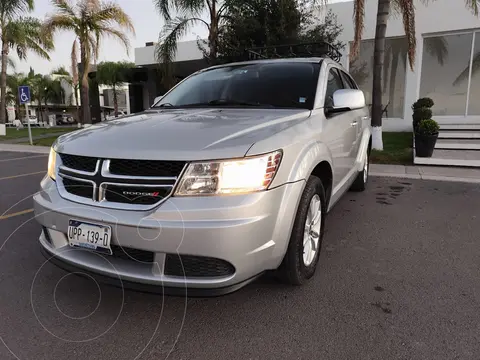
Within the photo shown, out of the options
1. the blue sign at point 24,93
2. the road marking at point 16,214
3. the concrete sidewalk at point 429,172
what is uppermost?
the blue sign at point 24,93

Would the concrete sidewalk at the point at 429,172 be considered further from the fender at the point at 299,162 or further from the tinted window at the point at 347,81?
the fender at the point at 299,162

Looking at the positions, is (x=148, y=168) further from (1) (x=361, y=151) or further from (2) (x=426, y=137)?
(2) (x=426, y=137)

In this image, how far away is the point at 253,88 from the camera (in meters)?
3.39

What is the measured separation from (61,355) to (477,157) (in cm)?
849

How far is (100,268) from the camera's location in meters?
2.12

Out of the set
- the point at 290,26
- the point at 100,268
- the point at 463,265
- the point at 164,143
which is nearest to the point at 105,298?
the point at 100,268

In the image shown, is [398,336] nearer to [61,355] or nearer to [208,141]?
[208,141]

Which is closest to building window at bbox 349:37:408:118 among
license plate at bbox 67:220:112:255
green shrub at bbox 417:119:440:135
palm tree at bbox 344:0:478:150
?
palm tree at bbox 344:0:478:150

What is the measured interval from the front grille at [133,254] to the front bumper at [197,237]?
2 cm

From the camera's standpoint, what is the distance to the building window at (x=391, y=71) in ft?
43.0

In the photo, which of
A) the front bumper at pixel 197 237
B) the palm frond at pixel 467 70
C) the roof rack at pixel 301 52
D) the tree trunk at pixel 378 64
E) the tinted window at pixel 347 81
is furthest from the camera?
the palm frond at pixel 467 70

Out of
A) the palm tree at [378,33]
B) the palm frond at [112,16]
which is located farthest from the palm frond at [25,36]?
the palm tree at [378,33]

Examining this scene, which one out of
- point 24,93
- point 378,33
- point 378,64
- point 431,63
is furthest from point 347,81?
point 24,93

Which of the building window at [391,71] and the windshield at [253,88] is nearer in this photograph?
the windshield at [253,88]
